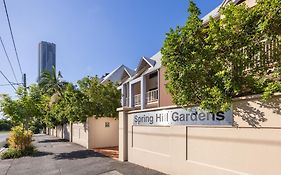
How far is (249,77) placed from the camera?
7.83 meters

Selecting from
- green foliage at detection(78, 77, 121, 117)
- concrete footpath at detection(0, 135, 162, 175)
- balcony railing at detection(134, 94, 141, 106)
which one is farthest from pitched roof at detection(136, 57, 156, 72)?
concrete footpath at detection(0, 135, 162, 175)

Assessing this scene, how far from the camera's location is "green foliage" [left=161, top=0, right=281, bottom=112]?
25.1ft

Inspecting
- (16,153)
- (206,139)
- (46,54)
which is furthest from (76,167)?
(46,54)

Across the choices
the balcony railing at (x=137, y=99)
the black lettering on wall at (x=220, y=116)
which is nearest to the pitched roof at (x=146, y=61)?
the balcony railing at (x=137, y=99)

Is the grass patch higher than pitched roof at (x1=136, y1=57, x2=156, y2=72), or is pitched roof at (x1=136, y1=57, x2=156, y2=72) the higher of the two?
pitched roof at (x1=136, y1=57, x2=156, y2=72)

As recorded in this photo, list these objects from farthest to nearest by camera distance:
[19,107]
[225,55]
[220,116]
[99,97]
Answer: [19,107] < [99,97] < [220,116] < [225,55]

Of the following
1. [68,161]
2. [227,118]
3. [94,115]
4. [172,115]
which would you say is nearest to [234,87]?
[227,118]

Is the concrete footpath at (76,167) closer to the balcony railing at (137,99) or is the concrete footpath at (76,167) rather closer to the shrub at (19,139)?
the shrub at (19,139)

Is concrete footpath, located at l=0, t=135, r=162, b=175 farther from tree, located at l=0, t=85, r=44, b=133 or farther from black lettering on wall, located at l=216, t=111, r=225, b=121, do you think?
tree, located at l=0, t=85, r=44, b=133

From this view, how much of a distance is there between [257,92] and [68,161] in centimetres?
1107

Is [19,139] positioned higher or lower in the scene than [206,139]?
lower

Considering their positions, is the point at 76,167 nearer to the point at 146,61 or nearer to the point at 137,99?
the point at 146,61

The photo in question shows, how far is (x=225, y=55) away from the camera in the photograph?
8195 mm

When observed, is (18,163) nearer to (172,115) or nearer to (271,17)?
(172,115)
